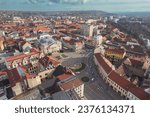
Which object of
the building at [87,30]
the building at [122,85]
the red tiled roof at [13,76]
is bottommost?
the building at [122,85]

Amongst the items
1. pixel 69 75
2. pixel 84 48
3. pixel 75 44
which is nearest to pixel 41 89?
pixel 69 75

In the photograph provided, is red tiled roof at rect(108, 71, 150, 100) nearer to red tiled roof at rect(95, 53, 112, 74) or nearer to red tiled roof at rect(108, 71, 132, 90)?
red tiled roof at rect(108, 71, 132, 90)

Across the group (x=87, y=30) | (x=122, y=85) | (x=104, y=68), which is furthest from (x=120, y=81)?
(x=87, y=30)

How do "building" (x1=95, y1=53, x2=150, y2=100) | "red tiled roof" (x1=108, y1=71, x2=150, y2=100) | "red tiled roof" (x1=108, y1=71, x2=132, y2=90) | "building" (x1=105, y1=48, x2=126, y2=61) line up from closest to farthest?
"red tiled roof" (x1=108, y1=71, x2=150, y2=100) → "building" (x1=95, y1=53, x2=150, y2=100) → "red tiled roof" (x1=108, y1=71, x2=132, y2=90) → "building" (x1=105, y1=48, x2=126, y2=61)

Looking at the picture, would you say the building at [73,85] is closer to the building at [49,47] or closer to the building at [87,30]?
the building at [49,47]

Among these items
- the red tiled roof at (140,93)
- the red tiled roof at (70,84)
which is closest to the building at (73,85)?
the red tiled roof at (70,84)

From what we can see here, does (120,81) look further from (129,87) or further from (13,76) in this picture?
(13,76)

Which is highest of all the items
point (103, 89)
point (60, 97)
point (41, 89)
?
point (60, 97)

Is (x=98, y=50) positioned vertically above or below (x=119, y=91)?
above

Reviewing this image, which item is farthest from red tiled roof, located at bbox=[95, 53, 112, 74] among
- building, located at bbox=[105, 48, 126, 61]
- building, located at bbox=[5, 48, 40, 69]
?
building, located at bbox=[5, 48, 40, 69]

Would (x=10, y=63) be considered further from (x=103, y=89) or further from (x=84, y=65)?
(x=103, y=89)

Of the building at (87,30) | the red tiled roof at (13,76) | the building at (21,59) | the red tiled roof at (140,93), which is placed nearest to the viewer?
the red tiled roof at (140,93)
